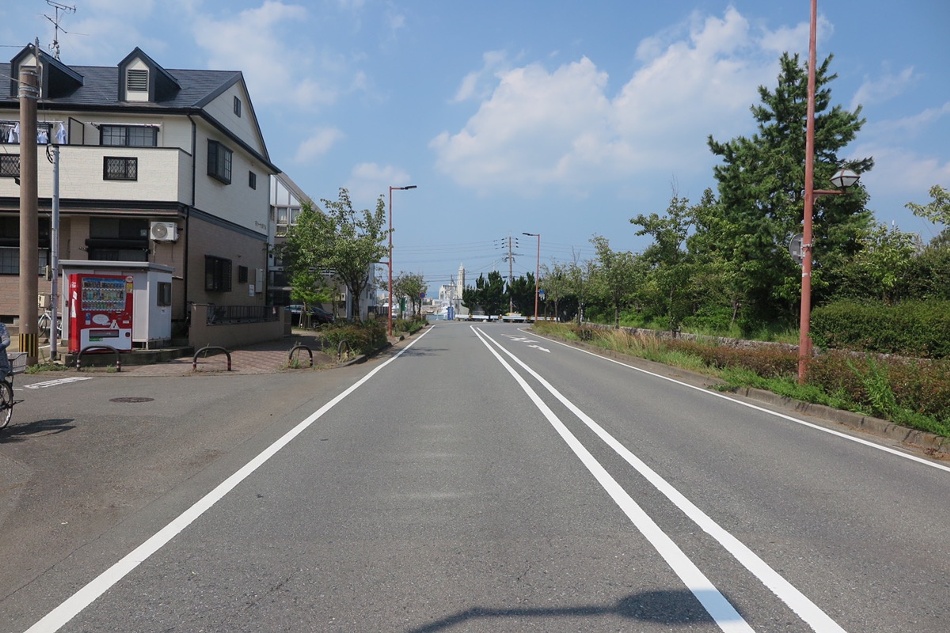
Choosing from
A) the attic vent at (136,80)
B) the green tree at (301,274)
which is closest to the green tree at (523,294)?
the green tree at (301,274)

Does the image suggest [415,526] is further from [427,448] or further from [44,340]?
[44,340]

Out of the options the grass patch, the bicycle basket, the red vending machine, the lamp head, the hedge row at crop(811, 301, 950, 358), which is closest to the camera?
the bicycle basket

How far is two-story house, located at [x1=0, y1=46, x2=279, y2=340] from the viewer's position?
878 inches

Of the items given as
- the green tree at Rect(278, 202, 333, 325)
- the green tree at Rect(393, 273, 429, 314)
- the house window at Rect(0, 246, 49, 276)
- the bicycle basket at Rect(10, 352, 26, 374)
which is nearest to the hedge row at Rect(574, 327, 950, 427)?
the bicycle basket at Rect(10, 352, 26, 374)

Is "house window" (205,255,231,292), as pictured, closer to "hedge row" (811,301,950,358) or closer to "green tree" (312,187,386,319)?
"green tree" (312,187,386,319)

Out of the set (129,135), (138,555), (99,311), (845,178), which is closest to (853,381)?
(845,178)

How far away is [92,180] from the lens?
72.9ft

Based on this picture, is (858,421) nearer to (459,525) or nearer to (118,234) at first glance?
(459,525)

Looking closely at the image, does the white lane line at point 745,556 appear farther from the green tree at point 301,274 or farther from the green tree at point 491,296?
the green tree at point 491,296

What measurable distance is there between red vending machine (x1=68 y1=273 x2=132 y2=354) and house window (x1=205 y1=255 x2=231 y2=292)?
689cm

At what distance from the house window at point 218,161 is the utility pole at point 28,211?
27.1 feet

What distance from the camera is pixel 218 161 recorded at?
25234mm

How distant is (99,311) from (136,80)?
11290 mm

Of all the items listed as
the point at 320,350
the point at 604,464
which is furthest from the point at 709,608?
the point at 320,350
